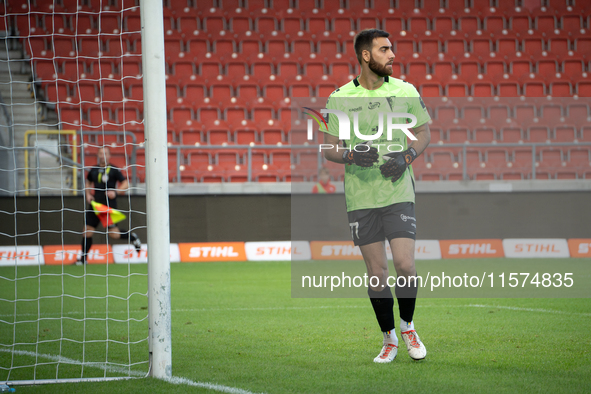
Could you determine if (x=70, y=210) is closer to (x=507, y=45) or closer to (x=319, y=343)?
(x=319, y=343)

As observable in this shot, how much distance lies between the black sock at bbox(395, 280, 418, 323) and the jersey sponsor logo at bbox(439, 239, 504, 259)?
332 inches

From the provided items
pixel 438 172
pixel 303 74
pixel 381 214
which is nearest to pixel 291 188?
pixel 438 172

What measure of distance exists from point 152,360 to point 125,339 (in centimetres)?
150

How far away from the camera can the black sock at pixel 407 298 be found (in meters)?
4.00

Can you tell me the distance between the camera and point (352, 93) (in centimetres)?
413

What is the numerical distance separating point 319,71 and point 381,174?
43.2 ft

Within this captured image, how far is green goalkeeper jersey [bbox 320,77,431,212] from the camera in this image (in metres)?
4.03

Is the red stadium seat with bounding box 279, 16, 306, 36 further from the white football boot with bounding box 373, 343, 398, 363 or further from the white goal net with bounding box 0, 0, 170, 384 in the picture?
the white football boot with bounding box 373, 343, 398, 363

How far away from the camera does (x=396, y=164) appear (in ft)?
12.9

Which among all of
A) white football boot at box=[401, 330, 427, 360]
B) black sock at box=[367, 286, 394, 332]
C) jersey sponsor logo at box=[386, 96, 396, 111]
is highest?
jersey sponsor logo at box=[386, 96, 396, 111]

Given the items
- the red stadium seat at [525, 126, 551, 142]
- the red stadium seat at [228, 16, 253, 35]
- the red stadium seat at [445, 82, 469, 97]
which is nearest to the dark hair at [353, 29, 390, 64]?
the red stadium seat at [525, 126, 551, 142]

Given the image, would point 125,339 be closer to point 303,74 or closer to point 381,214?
point 381,214

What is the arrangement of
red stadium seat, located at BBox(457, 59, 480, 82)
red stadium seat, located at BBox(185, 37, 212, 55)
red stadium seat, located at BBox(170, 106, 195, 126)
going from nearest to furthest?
red stadium seat, located at BBox(170, 106, 195, 126) < red stadium seat, located at BBox(457, 59, 480, 82) < red stadium seat, located at BBox(185, 37, 212, 55)

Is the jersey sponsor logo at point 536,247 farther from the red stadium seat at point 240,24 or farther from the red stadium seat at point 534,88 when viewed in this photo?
the red stadium seat at point 240,24
